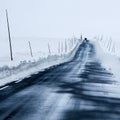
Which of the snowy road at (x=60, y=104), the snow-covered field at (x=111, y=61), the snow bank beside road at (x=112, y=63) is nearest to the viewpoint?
the snowy road at (x=60, y=104)

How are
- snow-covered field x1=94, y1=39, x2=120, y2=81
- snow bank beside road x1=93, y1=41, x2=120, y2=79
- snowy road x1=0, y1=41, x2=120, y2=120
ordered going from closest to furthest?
1. snowy road x1=0, y1=41, x2=120, y2=120
2. snow bank beside road x1=93, y1=41, x2=120, y2=79
3. snow-covered field x1=94, y1=39, x2=120, y2=81

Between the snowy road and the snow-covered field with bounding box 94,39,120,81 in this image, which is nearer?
the snowy road

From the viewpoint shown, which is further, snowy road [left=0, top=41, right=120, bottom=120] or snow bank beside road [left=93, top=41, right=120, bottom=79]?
snow bank beside road [left=93, top=41, right=120, bottom=79]

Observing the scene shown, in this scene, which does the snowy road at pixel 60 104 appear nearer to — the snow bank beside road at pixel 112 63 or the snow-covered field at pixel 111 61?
the snow-covered field at pixel 111 61

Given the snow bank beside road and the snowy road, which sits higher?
the snowy road

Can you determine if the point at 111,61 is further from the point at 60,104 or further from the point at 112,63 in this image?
the point at 60,104

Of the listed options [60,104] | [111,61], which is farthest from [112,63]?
[60,104]

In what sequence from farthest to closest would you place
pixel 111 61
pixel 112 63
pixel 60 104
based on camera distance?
pixel 111 61 < pixel 112 63 < pixel 60 104

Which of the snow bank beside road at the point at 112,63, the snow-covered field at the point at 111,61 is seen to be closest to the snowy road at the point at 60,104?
the snow-covered field at the point at 111,61

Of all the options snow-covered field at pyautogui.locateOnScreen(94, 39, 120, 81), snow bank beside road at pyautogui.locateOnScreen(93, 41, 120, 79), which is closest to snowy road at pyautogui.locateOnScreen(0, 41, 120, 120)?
snow-covered field at pyautogui.locateOnScreen(94, 39, 120, 81)

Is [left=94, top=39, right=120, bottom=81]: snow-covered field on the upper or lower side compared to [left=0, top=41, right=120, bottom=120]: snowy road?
lower

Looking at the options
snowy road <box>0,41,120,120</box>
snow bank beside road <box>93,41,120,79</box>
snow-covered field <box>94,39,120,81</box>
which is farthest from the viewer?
snow-covered field <box>94,39,120,81</box>

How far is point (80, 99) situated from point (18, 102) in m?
2.31

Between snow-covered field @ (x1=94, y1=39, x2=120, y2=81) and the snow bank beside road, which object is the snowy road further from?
the snow bank beside road
